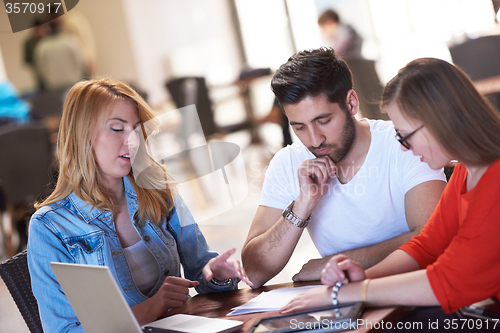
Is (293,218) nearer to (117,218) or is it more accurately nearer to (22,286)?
(117,218)

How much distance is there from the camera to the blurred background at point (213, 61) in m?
3.32

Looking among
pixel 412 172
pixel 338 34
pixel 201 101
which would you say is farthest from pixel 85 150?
pixel 338 34

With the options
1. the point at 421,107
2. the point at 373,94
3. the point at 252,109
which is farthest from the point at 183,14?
the point at 421,107

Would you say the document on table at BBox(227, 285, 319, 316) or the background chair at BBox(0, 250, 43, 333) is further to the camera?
the background chair at BBox(0, 250, 43, 333)

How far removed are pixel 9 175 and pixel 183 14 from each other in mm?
3953

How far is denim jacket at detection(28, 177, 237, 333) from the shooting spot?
1.27 m

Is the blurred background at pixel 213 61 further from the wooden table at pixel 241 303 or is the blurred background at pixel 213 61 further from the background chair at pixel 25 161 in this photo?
the wooden table at pixel 241 303

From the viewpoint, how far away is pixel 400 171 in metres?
1.42

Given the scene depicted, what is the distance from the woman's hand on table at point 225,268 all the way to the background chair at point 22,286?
1.69ft

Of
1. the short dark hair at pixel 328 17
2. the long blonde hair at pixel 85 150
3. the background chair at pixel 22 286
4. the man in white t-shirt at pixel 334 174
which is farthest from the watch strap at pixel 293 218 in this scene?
the short dark hair at pixel 328 17

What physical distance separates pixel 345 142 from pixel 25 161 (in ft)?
10.1

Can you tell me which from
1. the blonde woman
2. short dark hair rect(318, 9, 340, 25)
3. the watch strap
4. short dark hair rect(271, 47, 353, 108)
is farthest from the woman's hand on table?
short dark hair rect(318, 9, 340, 25)

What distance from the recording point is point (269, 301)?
1.14m

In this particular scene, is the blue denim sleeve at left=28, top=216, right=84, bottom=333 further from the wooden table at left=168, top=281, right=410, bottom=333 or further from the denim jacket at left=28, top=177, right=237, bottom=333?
the wooden table at left=168, top=281, right=410, bottom=333
